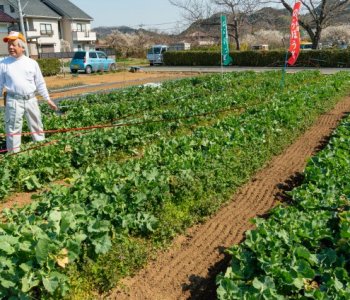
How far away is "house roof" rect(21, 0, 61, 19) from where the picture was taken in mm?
45688

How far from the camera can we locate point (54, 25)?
4978 centimetres

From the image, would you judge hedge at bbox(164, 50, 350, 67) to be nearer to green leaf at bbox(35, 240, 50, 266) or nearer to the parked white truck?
the parked white truck

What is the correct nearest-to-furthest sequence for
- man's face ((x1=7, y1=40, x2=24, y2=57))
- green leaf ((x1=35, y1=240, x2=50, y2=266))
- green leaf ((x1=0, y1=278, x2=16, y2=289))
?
green leaf ((x1=0, y1=278, x2=16, y2=289)) → green leaf ((x1=35, y1=240, x2=50, y2=266)) → man's face ((x1=7, y1=40, x2=24, y2=57))

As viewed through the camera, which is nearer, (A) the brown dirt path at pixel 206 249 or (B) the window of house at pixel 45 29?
(A) the brown dirt path at pixel 206 249

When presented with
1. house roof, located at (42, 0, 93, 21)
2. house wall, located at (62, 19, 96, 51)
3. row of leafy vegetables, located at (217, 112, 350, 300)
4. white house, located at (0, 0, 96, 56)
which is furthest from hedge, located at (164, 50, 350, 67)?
row of leafy vegetables, located at (217, 112, 350, 300)

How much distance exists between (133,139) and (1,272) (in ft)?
17.7

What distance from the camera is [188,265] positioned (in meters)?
4.25

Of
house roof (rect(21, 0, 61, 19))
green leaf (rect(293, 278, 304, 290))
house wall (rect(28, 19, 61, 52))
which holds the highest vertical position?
house roof (rect(21, 0, 61, 19))

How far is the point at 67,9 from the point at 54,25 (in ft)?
12.3

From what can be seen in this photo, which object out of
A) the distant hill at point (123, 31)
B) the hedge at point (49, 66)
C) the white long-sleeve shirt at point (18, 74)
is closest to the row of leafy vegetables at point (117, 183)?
the white long-sleeve shirt at point (18, 74)

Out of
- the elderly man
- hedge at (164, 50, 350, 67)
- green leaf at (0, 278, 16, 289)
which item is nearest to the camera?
green leaf at (0, 278, 16, 289)

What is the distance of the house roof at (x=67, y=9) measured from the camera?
166 ft

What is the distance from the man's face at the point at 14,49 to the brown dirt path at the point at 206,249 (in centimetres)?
444

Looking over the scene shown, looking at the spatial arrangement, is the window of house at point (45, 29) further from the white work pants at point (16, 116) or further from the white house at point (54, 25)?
the white work pants at point (16, 116)
